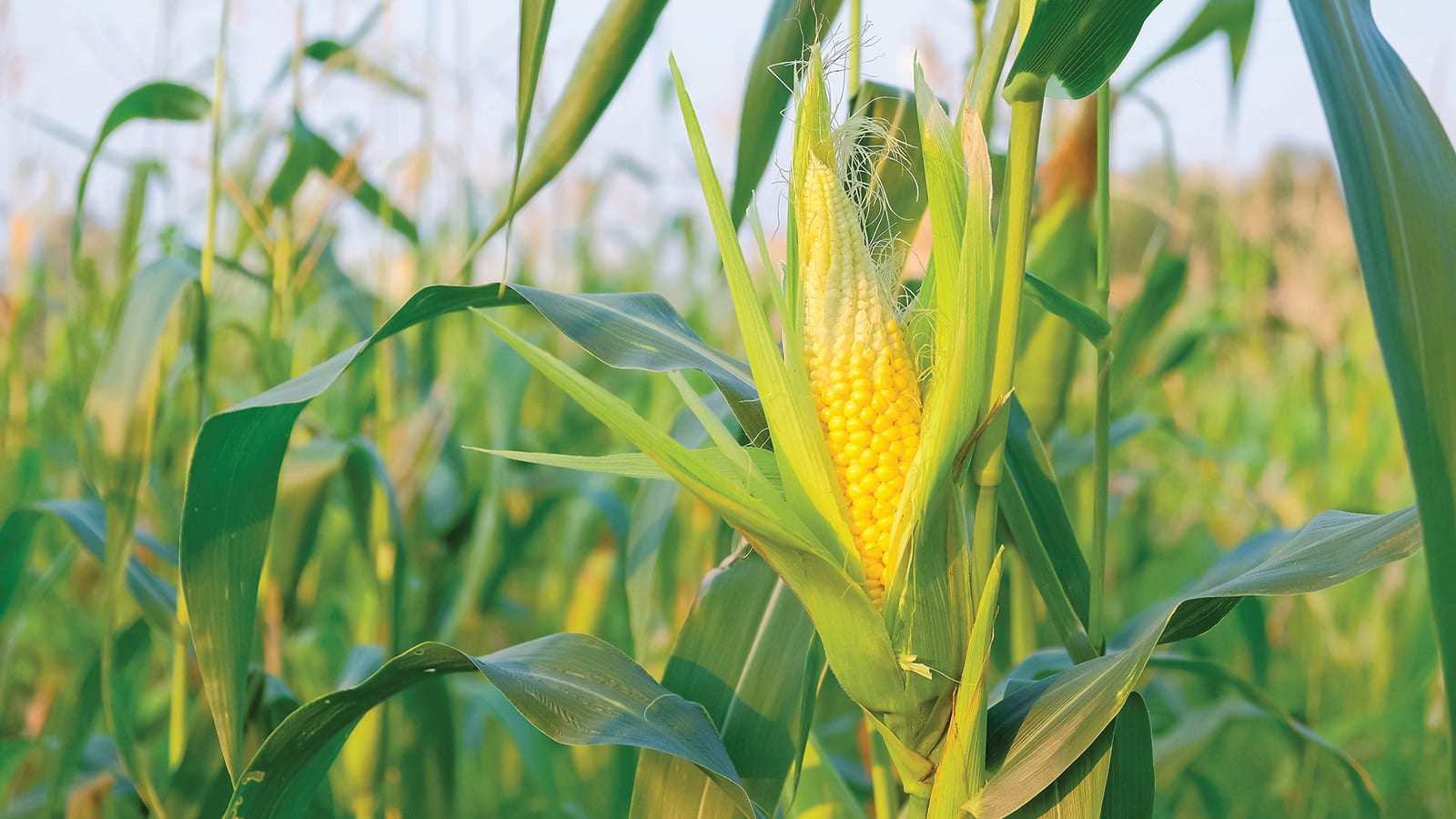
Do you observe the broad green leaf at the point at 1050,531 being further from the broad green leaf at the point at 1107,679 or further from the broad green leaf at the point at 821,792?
the broad green leaf at the point at 821,792

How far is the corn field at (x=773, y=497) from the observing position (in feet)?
1.54

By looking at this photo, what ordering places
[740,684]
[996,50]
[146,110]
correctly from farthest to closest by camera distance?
[146,110] < [740,684] < [996,50]

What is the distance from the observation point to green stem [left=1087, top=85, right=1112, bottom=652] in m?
0.60

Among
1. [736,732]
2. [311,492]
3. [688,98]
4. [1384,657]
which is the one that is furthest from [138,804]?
[1384,657]

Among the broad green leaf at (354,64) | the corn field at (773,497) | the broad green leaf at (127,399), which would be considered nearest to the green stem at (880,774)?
the corn field at (773,497)

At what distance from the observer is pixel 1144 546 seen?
1.78 m

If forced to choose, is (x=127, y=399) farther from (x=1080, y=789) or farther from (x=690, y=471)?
(x=1080, y=789)

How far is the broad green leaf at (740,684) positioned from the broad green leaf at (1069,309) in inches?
11.2

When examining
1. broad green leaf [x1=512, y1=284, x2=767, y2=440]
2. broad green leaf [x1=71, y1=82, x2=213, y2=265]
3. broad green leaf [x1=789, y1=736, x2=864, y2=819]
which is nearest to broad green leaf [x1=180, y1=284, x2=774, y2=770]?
broad green leaf [x1=512, y1=284, x2=767, y2=440]

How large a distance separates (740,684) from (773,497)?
26cm

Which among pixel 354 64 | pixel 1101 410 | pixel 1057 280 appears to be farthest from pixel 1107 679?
pixel 354 64

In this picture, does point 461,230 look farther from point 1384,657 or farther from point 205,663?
point 1384,657

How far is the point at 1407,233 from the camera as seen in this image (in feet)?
1.05

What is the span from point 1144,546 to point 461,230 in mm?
1439
